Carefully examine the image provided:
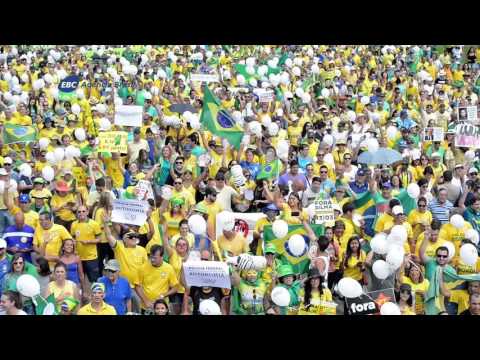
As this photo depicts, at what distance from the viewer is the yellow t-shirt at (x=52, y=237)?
7457mm

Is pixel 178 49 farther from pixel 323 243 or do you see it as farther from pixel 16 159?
pixel 323 243

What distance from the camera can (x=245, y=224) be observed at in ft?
25.7

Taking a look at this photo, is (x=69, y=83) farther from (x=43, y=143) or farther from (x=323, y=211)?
(x=323, y=211)

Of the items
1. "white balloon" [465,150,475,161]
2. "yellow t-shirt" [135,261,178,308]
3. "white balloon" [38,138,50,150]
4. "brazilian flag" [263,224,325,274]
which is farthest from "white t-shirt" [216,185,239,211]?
"white balloon" [465,150,475,161]

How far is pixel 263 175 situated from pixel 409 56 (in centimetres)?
1118

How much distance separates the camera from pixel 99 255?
25.8ft

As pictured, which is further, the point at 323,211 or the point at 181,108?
the point at 181,108

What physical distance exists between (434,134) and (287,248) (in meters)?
4.81

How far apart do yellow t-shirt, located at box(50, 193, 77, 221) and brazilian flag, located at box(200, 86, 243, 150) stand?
2.94 metres

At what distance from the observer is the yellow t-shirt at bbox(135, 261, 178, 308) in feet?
22.4

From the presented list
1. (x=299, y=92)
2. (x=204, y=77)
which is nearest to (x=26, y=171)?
(x=204, y=77)

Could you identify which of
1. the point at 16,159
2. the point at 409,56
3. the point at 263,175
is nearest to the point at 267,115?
the point at 263,175

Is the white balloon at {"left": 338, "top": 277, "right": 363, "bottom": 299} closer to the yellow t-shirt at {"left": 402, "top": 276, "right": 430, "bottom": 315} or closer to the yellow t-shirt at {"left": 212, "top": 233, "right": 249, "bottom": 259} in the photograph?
the yellow t-shirt at {"left": 402, "top": 276, "right": 430, "bottom": 315}

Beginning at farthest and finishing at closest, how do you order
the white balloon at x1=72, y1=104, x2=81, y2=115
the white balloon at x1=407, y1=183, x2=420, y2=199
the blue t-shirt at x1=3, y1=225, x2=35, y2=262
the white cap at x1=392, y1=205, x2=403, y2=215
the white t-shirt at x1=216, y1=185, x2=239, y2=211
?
the white balloon at x1=72, y1=104, x2=81, y2=115, the white t-shirt at x1=216, y1=185, x2=239, y2=211, the white balloon at x1=407, y1=183, x2=420, y2=199, the white cap at x1=392, y1=205, x2=403, y2=215, the blue t-shirt at x1=3, y1=225, x2=35, y2=262
